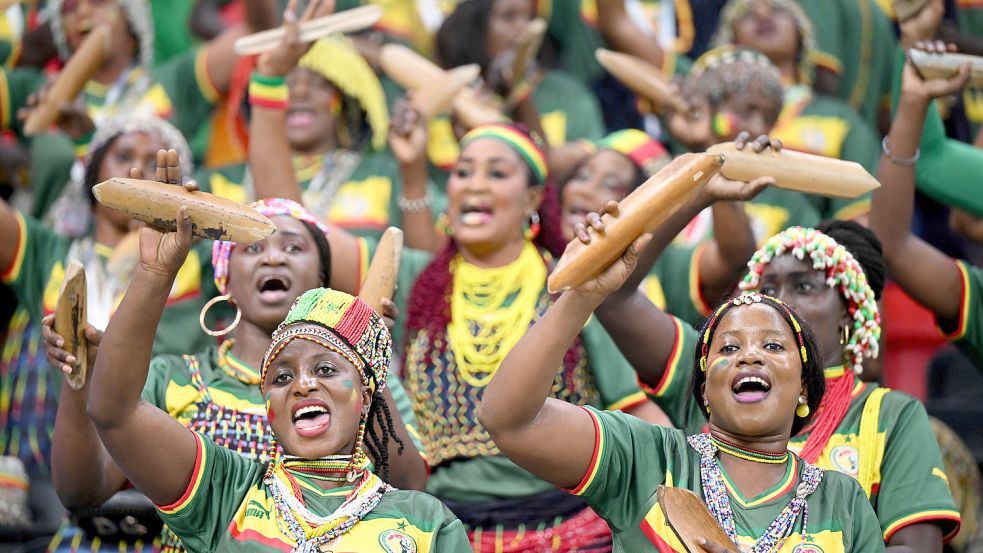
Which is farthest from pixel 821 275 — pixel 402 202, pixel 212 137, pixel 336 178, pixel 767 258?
pixel 212 137

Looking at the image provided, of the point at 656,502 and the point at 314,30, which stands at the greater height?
the point at 314,30

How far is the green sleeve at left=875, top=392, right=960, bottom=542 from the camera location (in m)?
4.26

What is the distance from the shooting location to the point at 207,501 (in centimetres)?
382

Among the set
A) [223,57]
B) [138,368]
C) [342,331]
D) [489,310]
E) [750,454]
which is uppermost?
[138,368]

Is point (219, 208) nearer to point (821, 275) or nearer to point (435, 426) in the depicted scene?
point (435, 426)

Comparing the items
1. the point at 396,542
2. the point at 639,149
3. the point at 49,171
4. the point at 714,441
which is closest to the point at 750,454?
the point at 714,441

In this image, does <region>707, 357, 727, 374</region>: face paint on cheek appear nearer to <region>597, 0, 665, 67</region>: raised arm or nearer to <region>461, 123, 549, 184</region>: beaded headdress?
<region>461, 123, 549, 184</region>: beaded headdress

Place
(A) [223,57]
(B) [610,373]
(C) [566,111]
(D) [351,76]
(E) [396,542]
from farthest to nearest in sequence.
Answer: (C) [566,111]
(A) [223,57]
(D) [351,76]
(B) [610,373]
(E) [396,542]

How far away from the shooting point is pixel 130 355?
370 centimetres

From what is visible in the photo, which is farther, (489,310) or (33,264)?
(33,264)

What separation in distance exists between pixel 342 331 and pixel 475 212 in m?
1.50

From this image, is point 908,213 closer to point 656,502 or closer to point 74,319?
point 656,502

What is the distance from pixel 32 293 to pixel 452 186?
1656 millimetres

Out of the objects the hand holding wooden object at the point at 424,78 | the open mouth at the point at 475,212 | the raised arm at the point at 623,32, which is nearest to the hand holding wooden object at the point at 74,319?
the open mouth at the point at 475,212
